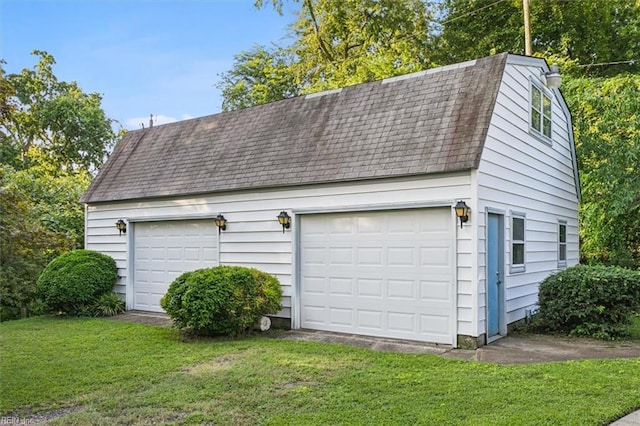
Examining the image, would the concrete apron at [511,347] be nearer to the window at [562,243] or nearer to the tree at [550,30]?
the window at [562,243]

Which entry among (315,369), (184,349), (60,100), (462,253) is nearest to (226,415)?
(315,369)

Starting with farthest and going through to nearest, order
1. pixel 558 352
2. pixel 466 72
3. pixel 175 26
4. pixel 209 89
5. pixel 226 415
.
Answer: pixel 209 89 → pixel 175 26 → pixel 466 72 → pixel 558 352 → pixel 226 415

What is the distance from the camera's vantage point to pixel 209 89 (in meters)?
28.0

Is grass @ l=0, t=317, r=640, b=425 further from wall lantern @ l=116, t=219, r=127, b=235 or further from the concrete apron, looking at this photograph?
wall lantern @ l=116, t=219, r=127, b=235

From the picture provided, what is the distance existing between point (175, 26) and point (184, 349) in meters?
7.84

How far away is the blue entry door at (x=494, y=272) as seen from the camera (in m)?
7.55

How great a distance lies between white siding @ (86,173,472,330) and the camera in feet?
24.0

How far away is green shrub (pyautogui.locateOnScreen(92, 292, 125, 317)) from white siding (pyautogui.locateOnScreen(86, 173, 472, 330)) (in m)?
0.37

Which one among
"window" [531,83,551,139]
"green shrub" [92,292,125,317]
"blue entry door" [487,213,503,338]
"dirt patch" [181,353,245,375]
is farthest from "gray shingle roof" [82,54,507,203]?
"dirt patch" [181,353,245,375]

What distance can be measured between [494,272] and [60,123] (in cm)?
2461

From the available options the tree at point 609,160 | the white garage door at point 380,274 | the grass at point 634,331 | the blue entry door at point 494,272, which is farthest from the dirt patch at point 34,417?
the tree at point 609,160

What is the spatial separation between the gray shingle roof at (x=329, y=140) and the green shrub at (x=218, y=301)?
6.29 feet

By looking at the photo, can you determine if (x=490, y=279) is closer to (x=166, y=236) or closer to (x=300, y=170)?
(x=300, y=170)

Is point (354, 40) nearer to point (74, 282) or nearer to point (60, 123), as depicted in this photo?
point (60, 123)
